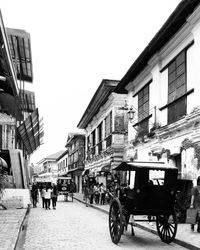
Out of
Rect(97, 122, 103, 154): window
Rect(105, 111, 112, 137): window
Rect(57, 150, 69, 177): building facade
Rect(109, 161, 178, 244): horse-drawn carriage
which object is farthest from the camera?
Rect(57, 150, 69, 177): building facade

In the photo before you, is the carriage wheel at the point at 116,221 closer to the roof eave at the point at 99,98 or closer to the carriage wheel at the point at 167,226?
the carriage wheel at the point at 167,226

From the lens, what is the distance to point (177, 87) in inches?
584

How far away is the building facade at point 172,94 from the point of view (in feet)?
42.5

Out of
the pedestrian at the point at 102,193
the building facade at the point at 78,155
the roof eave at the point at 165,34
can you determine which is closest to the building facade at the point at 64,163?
the building facade at the point at 78,155

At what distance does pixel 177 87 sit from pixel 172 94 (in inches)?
21.6

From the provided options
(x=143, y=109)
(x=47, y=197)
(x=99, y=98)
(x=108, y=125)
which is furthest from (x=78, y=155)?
(x=143, y=109)

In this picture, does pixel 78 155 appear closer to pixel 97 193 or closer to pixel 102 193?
pixel 97 193

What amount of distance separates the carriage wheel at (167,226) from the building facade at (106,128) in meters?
11.6

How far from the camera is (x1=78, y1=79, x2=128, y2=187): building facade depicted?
83.3 ft

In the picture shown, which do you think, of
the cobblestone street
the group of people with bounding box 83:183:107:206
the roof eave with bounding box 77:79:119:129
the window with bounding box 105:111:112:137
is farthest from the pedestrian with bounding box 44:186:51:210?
the cobblestone street

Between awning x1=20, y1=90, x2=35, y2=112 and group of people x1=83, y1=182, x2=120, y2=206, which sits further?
group of people x1=83, y1=182, x2=120, y2=206

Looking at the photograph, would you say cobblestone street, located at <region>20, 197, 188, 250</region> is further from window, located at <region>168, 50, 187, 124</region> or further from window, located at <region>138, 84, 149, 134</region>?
window, located at <region>138, 84, 149, 134</region>

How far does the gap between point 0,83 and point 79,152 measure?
35.6m

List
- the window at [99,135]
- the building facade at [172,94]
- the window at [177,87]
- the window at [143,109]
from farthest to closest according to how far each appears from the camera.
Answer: the window at [99,135] < the window at [143,109] < the window at [177,87] < the building facade at [172,94]
